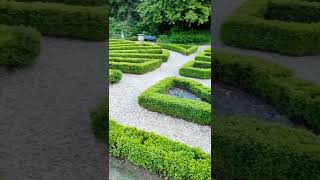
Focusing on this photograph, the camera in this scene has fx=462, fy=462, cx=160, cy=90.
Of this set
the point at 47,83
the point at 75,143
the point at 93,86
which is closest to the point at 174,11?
the point at 93,86

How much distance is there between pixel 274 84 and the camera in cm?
450

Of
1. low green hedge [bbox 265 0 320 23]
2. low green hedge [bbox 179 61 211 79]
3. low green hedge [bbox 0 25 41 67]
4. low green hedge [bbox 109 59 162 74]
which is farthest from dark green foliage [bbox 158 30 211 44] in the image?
low green hedge [bbox 265 0 320 23]

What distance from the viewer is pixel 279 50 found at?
18.6ft

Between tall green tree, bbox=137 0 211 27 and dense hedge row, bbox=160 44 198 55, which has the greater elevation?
tall green tree, bbox=137 0 211 27

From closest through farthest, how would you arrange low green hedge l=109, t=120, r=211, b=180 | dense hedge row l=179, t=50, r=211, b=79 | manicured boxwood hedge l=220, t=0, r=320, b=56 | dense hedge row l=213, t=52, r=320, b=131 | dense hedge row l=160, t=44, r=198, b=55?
low green hedge l=109, t=120, r=211, b=180 → dense hedge row l=213, t=52, r=320, b=131 → dense hedge row l=160, t=44, r=198, b=55 → dense hedge row l=179, t=50, r=211, b=79 → manicured boxwood hedge l=220, t=0, r=320, b=56

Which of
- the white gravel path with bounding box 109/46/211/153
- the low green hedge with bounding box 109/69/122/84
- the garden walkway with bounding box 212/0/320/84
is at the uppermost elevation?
the garden walkway with bounding box 212/0/320/84

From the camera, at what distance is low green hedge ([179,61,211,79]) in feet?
17.4

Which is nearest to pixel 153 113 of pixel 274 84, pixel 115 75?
pixel 115 75

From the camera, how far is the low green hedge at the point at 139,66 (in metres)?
5.30

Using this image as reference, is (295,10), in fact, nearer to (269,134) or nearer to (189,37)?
(189,37)

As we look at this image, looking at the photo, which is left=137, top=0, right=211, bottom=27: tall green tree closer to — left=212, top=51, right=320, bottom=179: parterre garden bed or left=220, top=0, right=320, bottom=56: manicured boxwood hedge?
left=212, top=51, right=320, bottom=179: parterre garden bed

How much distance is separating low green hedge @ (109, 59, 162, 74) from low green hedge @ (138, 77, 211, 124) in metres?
0.33

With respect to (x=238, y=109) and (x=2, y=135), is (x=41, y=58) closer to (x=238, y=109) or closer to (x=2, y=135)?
(x=2, y=135)

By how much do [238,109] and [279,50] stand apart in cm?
164
